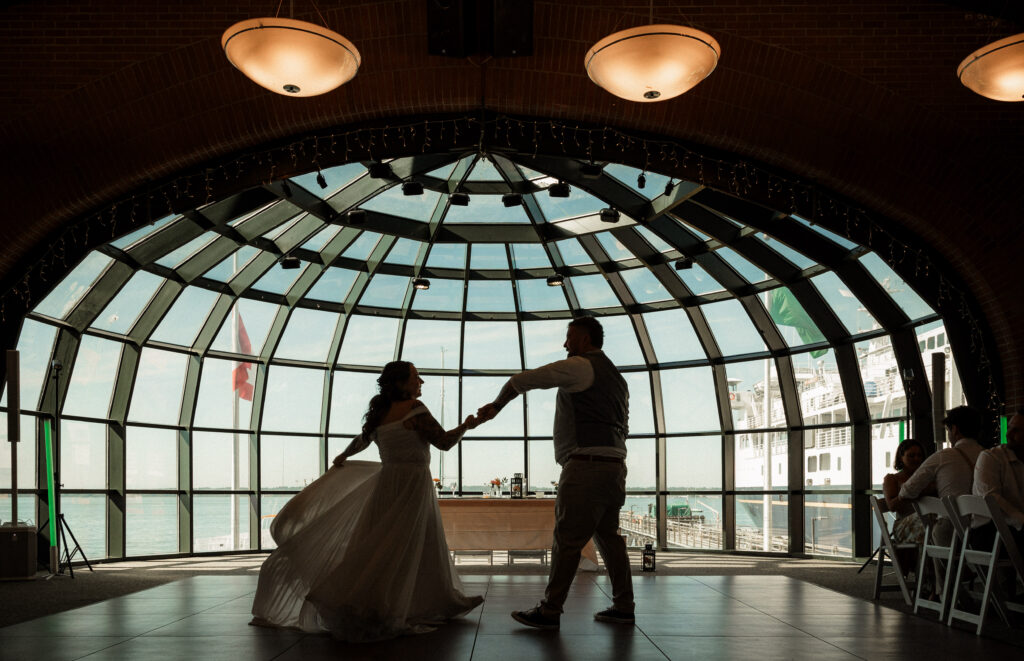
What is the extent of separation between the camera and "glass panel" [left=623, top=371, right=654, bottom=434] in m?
16.3

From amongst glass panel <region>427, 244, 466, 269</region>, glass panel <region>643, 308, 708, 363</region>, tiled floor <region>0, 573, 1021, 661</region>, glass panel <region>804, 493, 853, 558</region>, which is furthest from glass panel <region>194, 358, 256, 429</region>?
glass panel <region>804, 493, 853, 558</region>

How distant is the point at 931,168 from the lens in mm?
8320

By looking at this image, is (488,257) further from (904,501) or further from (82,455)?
(904,501)

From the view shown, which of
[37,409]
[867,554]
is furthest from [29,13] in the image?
[867,554]

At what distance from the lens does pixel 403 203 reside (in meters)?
12.2

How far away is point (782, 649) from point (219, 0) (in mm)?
7147

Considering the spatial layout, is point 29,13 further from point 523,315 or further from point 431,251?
point 523,315

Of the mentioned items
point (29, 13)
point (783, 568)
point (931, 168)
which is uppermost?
point (29, 13)

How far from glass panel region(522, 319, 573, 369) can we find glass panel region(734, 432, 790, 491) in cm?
372

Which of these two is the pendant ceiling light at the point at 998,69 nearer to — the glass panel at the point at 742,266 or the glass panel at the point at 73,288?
the glass panel at the point at 742,266

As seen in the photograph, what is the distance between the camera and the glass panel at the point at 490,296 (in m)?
15.5

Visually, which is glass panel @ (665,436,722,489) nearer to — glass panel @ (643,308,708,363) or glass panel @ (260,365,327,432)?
glass panel @ (643,308,708,363)

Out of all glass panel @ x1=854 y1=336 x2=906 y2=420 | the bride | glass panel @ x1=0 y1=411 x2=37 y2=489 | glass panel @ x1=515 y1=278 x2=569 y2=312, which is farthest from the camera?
glass panel @ x1=515 y1=278 x2=569 y2=312

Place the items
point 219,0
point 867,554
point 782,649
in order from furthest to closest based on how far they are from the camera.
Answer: point 867,554, point 219,0, point 782,649
